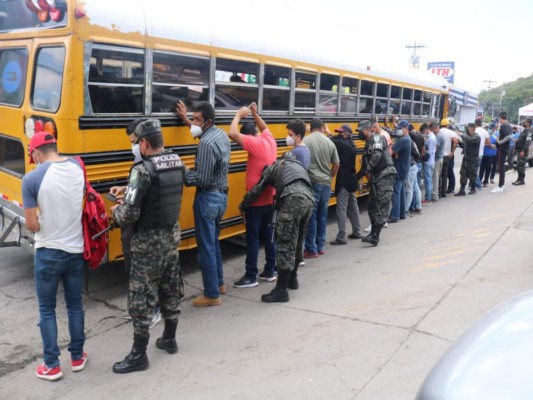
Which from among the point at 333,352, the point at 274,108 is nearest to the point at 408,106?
the point at 274,108

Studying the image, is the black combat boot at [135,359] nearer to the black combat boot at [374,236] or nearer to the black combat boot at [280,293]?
the black combat boot at [280,293]

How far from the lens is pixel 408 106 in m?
10.8

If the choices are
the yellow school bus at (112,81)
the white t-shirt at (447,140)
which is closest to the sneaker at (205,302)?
the yellow school bus at (112,81)

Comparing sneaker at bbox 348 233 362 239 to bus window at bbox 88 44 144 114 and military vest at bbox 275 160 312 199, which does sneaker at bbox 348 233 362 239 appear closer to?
military vest at bbox 275 160 312 199

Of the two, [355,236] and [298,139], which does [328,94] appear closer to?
[298,139]

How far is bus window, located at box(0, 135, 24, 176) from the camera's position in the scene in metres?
4.90

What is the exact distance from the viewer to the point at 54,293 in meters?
3.46

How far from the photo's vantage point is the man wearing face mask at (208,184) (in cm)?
454

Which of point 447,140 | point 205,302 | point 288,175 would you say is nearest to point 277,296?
point 205,302

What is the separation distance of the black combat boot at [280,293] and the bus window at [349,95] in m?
3.96

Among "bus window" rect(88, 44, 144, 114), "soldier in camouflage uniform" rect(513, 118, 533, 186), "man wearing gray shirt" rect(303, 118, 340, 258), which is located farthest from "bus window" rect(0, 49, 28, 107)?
"soldier in camouflage uniform" rect(513, 118, 533, 186)

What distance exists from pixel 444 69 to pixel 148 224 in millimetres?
46615

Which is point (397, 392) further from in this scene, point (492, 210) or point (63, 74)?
point (492, 210)

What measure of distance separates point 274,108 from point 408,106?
5.40 m
